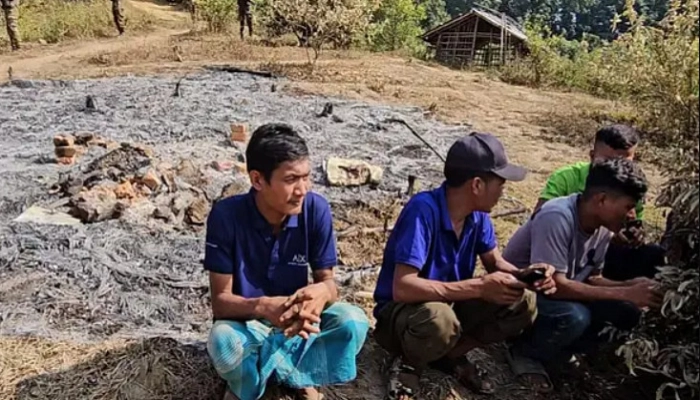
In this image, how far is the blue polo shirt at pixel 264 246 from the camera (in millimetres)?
2293

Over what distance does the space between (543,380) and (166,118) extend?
5965 millimetres

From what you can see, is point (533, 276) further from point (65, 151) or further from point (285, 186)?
point (65, 151)

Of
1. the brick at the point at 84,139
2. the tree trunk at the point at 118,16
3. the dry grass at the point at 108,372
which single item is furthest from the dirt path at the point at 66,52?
the dry grass at the point at 108,372

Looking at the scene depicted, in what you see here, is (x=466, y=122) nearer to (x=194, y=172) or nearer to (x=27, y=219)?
(x=194, y=172)

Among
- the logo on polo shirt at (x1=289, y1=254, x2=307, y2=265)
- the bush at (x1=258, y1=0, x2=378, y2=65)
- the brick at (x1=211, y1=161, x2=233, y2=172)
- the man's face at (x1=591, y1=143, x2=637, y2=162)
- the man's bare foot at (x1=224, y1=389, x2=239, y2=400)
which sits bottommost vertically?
the brick at (x1=211, y1=161, x2=233, y2=172)

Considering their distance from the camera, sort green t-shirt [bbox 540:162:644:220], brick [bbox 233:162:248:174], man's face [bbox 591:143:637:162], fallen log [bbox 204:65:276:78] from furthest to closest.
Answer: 1. fallen log [bbox 204:65:276:78]
2. brick [bbox 233:162:248:174]
3. green t-shirt [bbox 540:162:644:220]
4. man's face [bbox 591:143:637:162]

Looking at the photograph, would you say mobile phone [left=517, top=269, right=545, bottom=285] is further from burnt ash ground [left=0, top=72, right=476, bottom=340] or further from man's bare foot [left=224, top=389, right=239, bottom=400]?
burnt ash ground [left=0, top=72, right=476, bottom=340]

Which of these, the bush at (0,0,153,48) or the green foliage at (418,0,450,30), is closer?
the bush at (0,0,153,48)

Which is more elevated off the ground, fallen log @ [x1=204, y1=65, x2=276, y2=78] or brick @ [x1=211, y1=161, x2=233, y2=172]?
fallen log @ [x1=204, y1=65, x2=276, y2=78]

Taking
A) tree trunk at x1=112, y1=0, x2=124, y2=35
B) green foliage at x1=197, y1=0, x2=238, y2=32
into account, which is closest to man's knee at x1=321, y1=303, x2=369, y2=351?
green foliage at x1=197, y1=0, x2=238, y2=32

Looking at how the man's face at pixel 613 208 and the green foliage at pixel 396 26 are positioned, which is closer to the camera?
the man's face at pixel 613 208

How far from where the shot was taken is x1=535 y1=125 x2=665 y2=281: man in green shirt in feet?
9.00

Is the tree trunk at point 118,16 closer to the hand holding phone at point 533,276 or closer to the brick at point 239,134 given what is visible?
the brick at point 239,134

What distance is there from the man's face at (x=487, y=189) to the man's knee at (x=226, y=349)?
957mm
